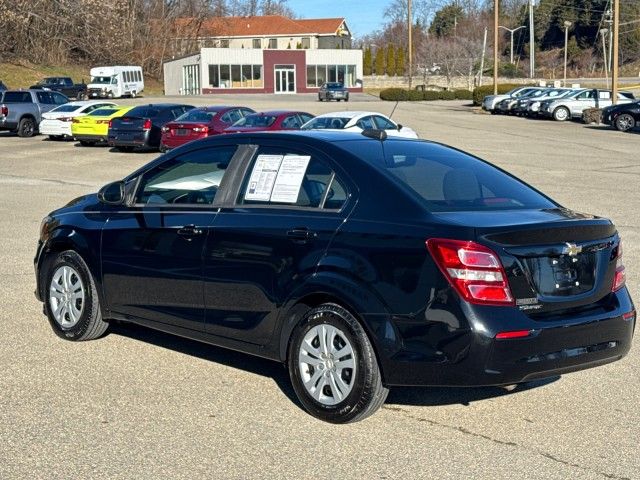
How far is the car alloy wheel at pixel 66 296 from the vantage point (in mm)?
7332

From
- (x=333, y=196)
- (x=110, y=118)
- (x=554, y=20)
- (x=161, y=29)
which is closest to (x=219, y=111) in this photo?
(x=110, y=118)

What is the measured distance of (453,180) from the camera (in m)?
6.16

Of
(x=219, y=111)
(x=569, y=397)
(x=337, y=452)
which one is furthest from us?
(x=219, y=111)

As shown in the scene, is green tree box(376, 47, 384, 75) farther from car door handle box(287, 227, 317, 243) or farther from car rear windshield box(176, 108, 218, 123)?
car door handle box(287, 227, 317, 243)

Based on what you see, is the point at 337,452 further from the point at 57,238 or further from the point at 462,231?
the point at 57,238

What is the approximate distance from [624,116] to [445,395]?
1452 inches

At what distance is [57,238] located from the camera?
24.4ft

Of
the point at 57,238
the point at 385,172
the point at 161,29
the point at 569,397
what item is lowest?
the point at 569,397

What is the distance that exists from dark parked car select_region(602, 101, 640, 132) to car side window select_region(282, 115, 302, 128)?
19.3 metres

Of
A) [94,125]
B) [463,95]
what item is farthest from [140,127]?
[463,95]

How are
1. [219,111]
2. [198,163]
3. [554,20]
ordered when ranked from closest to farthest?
1. [198,163]
2. [219,111]
3. [554,20]

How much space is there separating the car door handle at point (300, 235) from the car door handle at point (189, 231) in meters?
0.81

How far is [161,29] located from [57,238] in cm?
9762

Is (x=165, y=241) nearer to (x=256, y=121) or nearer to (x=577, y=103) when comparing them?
(x=256, y=121)
